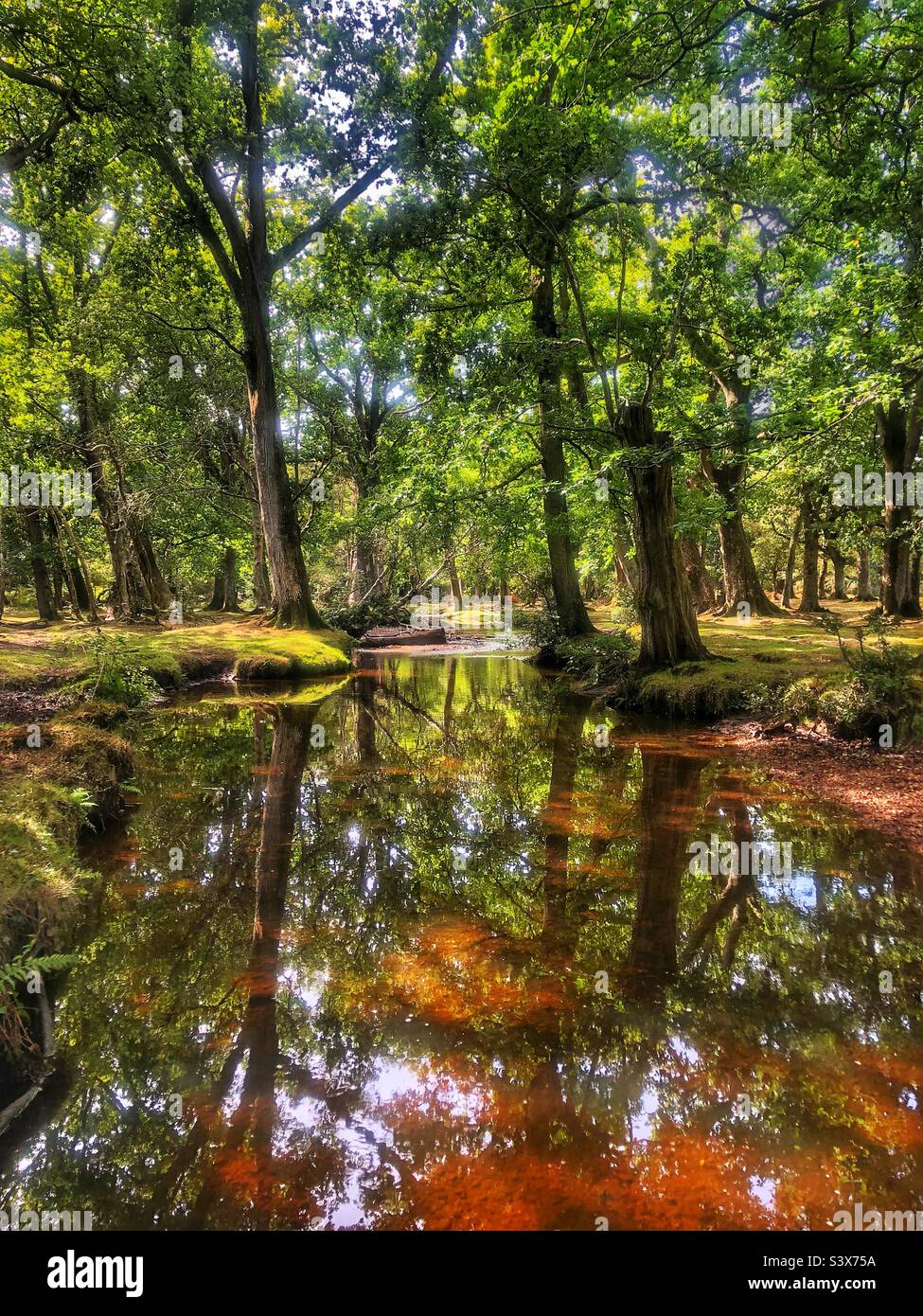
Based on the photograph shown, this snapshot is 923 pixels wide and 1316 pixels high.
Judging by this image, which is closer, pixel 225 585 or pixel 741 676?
pixel 741 676

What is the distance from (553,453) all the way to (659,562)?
6.95 m

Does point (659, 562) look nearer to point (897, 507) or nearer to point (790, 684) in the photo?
point (790, 684)

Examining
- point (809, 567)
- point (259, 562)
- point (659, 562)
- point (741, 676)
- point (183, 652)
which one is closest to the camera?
point (741, 676)

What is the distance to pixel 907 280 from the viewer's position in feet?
25.2

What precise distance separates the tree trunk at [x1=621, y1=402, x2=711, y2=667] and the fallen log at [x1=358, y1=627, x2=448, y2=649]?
16419 mm

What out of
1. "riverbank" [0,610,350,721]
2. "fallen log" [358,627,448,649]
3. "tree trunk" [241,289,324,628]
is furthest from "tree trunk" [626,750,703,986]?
"fallen log" [358,627,448,649]

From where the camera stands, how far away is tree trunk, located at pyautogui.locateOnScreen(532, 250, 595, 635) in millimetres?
11258

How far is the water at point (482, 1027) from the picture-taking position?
1945 mm

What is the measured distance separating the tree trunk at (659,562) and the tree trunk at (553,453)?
5.49ft

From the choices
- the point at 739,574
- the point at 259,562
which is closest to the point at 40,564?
the point at 259,562

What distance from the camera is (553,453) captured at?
52.6 ft

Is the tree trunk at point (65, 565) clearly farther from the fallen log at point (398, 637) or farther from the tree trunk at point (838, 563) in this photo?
the tree trunk at point (838, 563)

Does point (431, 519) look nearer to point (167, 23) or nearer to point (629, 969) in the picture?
point (167, 23)

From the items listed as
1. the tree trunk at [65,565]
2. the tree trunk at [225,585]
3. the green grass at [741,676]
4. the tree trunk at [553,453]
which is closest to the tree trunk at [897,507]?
the green grass at [741,676]
